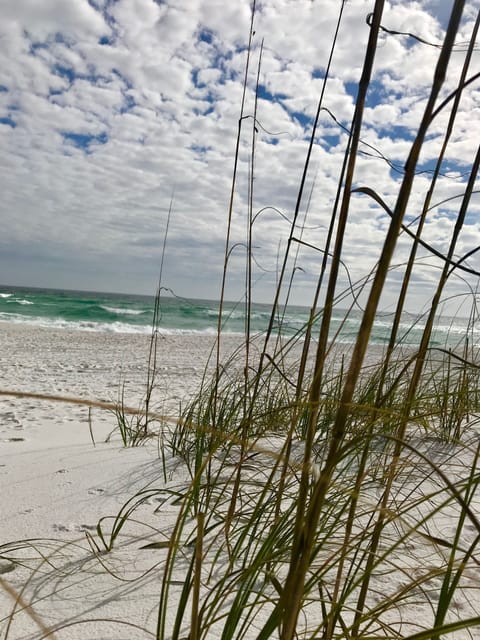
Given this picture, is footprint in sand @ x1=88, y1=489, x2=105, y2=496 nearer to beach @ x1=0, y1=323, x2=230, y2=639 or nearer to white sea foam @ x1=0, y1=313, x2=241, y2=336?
beach @ x1=0, y1=323, x2=230, y2=639

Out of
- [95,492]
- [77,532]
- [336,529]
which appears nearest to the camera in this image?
[336,529]

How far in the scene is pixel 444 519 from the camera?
Answer: 5.32ft

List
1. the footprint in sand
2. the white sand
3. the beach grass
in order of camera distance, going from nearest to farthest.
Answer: the beach grass < the white sand < the footprint in sand

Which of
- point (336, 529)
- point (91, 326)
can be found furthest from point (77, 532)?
point (91, 326)

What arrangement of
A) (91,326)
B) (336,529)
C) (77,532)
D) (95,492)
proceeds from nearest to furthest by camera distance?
(336,529) → (77,532) → (95,492) → (91,326)

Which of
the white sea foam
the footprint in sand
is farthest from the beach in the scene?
the white sea foam

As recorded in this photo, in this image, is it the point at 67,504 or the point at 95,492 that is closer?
the point at 67,504

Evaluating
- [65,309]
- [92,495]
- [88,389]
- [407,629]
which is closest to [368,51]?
[407,629]

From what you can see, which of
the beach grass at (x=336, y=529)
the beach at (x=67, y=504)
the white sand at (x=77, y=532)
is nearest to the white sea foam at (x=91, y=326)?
the beach at (x=67, y=504)

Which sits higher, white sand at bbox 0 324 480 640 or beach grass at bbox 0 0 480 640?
beach grass at bbox 0 0 480 640

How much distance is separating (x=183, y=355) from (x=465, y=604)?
382 inches

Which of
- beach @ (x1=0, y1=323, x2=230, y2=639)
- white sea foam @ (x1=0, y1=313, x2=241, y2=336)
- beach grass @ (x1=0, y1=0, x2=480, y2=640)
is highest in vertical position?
beach grass @ (x1=0, y1=0, x2=480, y2=640)

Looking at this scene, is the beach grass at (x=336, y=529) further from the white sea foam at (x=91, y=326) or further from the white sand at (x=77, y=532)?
the white sea foam at (x=91, y=326)

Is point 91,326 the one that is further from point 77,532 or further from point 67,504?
point 77,532
